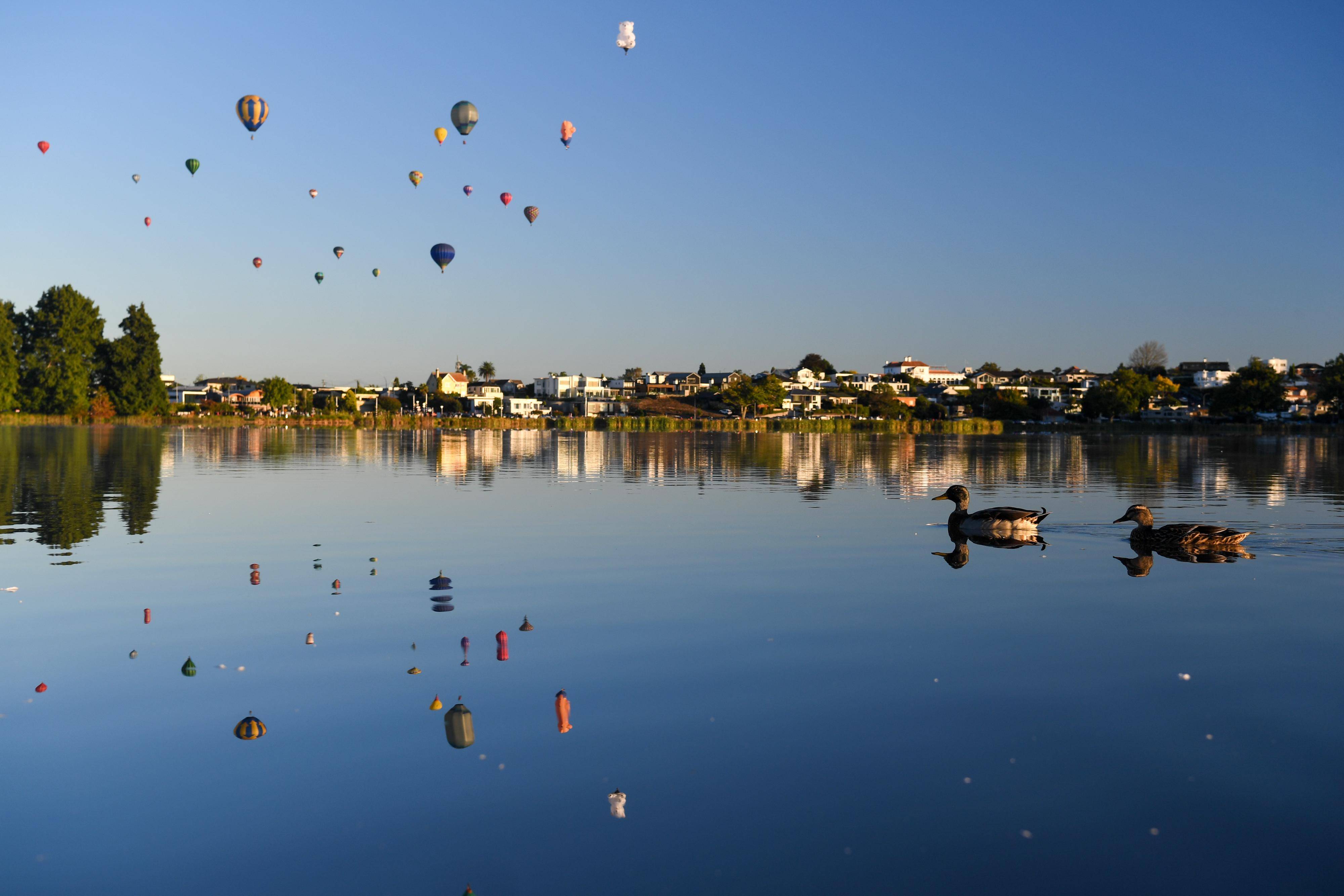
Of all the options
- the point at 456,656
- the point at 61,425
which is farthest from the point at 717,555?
the point at 61,425

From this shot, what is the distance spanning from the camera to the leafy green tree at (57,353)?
118 meters

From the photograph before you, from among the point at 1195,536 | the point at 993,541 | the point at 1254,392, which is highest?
the point at 1254,392

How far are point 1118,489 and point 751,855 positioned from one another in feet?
103

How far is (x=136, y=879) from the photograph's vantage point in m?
5.51

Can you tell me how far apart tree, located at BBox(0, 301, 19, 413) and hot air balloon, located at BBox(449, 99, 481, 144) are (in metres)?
83.1

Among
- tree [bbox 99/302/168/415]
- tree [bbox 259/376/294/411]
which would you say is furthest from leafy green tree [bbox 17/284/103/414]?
tree [bbox 259/376/294/411]

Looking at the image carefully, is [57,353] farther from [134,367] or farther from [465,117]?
[465,117]

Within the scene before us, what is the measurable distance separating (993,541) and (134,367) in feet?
421

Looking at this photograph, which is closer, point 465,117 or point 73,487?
point 73,487

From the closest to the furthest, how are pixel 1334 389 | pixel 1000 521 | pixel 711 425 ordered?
1. pixel 1000 521
2. pixel 1334 389
3. pixel 711 425

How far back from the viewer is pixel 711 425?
16488 cm

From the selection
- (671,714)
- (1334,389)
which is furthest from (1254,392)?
(671,714)

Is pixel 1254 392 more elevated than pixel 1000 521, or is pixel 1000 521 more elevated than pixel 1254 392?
pixel 1254 392

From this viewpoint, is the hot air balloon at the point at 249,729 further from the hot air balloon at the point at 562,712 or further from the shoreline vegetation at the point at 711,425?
the shoreline vegetation at the point at 711,425
